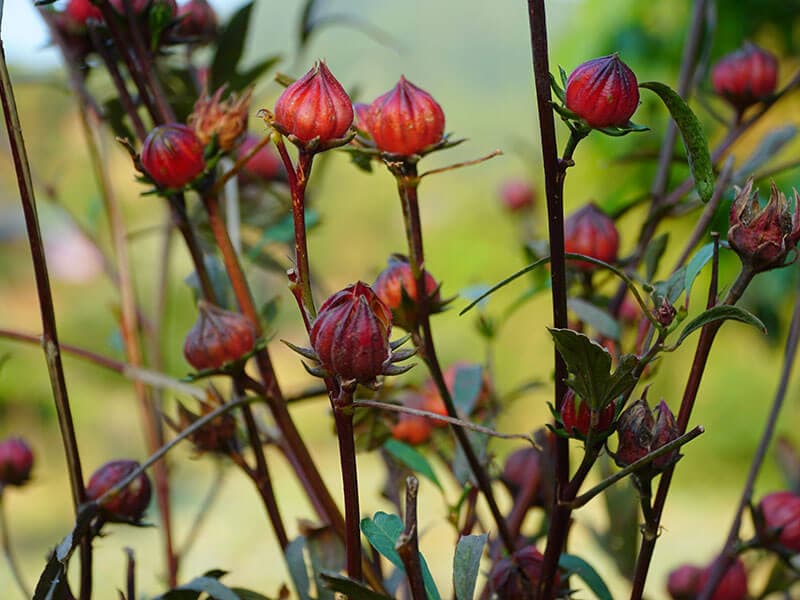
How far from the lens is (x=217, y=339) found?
0.28 meters

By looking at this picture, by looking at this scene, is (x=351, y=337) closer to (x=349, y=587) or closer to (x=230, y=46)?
(x=349, y=587)

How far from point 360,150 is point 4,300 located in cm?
204

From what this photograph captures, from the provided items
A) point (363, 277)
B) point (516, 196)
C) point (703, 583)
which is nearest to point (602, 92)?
point (703, 583)

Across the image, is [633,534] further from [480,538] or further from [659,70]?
[659,70]

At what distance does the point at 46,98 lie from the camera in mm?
2148

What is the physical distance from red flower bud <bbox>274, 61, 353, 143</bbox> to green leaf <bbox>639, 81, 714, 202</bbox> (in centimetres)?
7

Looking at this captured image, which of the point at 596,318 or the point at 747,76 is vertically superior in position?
the point at 747,76

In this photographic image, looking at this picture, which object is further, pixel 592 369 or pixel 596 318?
pixel 596 318

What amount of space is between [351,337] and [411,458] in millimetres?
156

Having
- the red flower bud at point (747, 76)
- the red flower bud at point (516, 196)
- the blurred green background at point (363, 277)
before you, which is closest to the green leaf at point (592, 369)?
the red flower bud at point (747, 76)

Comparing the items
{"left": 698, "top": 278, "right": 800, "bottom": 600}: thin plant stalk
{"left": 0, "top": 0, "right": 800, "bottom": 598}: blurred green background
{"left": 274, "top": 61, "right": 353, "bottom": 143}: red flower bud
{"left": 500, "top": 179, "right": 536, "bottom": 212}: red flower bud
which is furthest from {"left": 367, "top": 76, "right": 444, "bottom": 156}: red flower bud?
{"left": 0, "top": 0, "right": 800, "bottom": 598}: blurred green background

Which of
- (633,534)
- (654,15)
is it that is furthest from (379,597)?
(654,15)

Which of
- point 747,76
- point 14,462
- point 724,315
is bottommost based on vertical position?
point 14,462

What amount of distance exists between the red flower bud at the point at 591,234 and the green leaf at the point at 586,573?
0.34 ft
